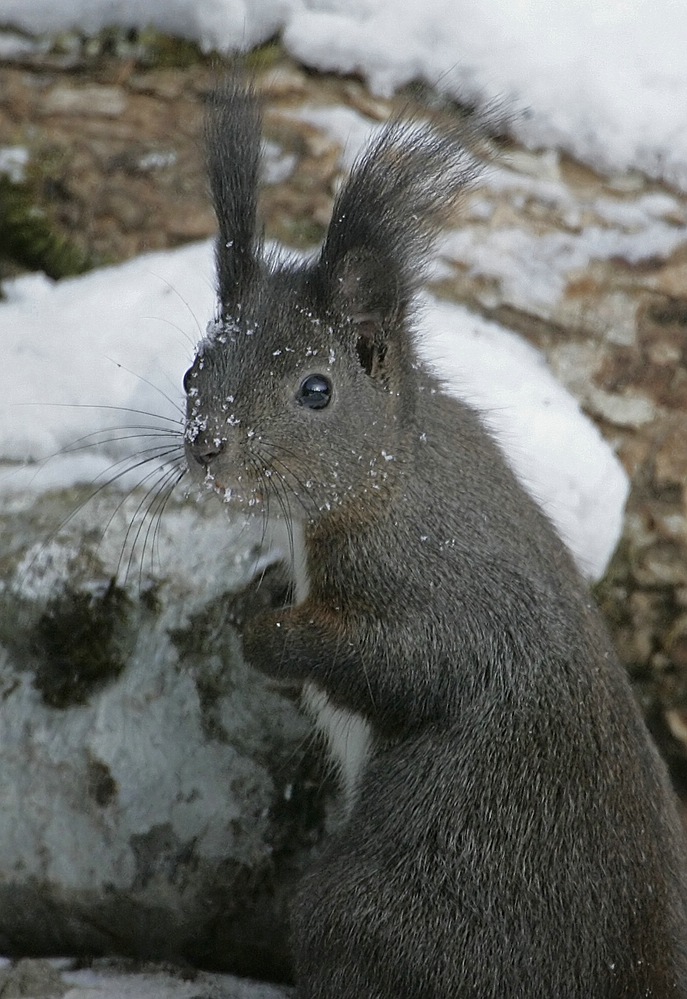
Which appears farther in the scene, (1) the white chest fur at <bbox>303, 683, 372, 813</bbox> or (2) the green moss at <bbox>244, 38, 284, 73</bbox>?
(2) the green moss at <bbox>244, 38, 284, 73</bbox>

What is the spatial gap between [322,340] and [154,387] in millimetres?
1117

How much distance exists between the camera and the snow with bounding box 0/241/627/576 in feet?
13.3

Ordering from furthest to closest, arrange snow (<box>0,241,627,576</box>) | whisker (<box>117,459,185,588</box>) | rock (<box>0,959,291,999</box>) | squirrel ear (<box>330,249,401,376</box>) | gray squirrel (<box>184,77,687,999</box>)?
snow (<box>0,241,627,576</box>) → whisker (<box>117,459,185,588</box>) → rock (<box>0,959,291,999</box>) → squirrel ear (<box>330,249,401,376</box>) → gray squirrel (<box>184,77,687,999</box>)

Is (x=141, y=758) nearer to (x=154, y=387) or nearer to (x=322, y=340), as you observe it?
(x=154, y=387)

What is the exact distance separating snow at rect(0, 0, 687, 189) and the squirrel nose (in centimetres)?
209

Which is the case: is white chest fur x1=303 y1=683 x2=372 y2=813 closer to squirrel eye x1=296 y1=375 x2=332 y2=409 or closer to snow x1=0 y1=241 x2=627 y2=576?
squirrel eye x1=296 y1=375 x2=332 y2=409

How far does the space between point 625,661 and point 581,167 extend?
181 cm

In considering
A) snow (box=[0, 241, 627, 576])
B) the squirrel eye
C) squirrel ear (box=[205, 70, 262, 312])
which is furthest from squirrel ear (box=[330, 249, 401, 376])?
snow (box=[0, 241, 627, 576])

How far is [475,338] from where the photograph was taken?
439 cm

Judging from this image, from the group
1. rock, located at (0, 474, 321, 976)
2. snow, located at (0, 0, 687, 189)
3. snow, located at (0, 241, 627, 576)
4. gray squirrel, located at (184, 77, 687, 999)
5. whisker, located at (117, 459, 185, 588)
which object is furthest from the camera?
snow, located at (0, 0, 687, 189)

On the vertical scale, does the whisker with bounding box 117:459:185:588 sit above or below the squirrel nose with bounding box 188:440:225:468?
below

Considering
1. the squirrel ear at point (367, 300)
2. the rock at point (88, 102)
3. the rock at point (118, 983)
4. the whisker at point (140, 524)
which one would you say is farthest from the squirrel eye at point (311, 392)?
the rock at point (88, 102)

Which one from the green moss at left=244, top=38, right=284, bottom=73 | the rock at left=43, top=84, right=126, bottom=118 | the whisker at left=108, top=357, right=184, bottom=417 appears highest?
the green moss at left=244, top=38, right=284, bottom=73

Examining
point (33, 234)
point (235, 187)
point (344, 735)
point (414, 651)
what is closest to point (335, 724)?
point (344, 735)
